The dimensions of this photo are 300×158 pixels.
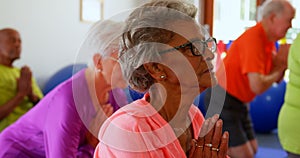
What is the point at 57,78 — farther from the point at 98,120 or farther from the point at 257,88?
the point at 98,120

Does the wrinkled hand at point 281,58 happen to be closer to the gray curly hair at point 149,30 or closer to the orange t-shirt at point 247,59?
the orange t-shirt at point 247,59

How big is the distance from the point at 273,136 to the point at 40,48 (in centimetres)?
218

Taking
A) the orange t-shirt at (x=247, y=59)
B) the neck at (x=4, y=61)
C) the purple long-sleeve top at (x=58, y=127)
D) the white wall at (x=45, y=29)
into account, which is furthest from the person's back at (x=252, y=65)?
the neck at (x=4, y=61)

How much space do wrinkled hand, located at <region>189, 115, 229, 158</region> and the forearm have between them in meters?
1.70

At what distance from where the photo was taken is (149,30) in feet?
3.01

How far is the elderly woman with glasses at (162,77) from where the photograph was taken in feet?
2.98

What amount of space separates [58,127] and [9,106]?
3.85 feet

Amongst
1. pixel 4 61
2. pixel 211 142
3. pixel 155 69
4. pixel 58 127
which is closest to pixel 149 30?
pixel 155 69

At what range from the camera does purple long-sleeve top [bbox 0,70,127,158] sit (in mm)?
1355

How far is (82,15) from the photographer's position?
371cm

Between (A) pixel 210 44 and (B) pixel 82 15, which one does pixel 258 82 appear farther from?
(B) pixel 82 15

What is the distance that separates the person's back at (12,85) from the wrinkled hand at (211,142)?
5.61 ft

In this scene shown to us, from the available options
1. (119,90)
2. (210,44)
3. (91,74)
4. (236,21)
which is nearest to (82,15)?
(236,21)

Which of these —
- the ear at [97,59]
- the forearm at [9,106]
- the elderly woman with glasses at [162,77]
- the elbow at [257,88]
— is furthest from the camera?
the forearm at [9,106]
